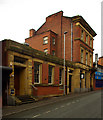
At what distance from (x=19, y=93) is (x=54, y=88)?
6.13m

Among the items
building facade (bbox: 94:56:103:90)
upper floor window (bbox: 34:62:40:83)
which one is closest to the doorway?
upper floor window (bbox: 34:62:40:83)

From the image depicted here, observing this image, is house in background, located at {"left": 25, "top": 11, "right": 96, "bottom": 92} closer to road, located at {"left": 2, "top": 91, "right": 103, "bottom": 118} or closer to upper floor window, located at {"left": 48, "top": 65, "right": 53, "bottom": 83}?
upper floor window, located at {"left": 48, "top": 65, "right": 53, "bottom": 83}

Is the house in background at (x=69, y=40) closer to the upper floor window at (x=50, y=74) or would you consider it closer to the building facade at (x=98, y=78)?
the building facade at (x=98, y=78)

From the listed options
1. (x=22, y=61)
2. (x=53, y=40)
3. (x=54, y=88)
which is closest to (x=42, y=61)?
(x=22, y=61)

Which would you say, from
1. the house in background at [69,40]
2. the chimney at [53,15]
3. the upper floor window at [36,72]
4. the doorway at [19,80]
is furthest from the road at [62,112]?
the chimney at [53,15]

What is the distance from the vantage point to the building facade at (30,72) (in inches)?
497

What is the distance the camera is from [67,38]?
2920 centimetres

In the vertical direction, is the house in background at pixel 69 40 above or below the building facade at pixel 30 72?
above

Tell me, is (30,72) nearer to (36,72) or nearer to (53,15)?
(36,72)

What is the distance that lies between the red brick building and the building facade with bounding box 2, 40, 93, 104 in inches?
295

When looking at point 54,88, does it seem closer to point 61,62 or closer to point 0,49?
point 61,62

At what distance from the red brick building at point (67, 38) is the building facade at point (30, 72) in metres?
7.50

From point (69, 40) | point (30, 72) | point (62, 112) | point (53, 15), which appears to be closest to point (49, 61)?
point (30, 72)

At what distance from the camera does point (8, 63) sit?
488 inches
